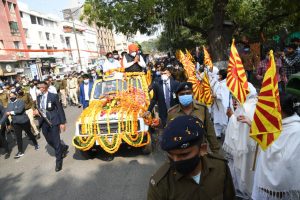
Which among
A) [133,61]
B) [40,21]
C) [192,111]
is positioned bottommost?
[192,111]

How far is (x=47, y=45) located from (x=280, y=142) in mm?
48938

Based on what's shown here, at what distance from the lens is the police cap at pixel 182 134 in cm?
196

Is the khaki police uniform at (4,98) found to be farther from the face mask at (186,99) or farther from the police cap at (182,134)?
the police cap at (182,134)

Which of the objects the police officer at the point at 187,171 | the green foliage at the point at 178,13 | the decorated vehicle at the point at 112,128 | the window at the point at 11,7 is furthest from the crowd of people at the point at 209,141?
the window at the point at 11,7

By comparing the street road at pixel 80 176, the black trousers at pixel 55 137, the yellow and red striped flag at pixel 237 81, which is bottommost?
the street road at pixel 80 176

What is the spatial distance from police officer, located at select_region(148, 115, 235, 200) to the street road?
3.04m

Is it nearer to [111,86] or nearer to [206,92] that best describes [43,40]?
[111,86]

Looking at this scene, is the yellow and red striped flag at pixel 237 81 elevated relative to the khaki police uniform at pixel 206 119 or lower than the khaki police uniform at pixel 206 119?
elevated

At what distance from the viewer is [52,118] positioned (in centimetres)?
660

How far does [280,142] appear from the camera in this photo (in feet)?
10.5

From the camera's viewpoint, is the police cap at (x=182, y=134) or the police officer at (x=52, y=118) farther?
the police officer at (x=52, y=118)

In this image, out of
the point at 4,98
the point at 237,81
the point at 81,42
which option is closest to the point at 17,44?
the point at 81,42

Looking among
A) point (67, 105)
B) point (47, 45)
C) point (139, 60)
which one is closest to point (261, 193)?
point (139, 60)

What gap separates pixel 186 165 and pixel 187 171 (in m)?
0.05
